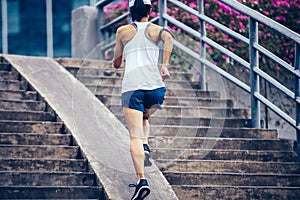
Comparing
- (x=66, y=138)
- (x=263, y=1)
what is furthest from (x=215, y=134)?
(x=263, y=1)

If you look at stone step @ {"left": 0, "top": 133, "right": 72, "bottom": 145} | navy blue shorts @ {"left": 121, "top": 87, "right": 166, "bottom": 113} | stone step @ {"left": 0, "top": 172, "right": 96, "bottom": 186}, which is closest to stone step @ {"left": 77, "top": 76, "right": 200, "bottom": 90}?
stone step @ {"left": 0, "top": 133, "right": 72, "bottom": 145}

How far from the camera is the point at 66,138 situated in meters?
8.55

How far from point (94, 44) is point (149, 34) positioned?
214 inches

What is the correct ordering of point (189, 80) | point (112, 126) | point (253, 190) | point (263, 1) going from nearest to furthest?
point (253, 190) → point (112, 126) → point (189, 80) → point (263, 1)

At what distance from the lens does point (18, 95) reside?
9.48 m

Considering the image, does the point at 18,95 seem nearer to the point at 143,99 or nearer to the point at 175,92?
the point at 175,92

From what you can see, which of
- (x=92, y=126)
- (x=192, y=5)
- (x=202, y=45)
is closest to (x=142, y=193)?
(x=92, y=126)

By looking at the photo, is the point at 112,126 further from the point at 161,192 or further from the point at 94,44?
the point at 94,44

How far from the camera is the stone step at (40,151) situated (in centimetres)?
805

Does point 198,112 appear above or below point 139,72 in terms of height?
below

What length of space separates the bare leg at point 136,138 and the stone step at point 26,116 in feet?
6.26

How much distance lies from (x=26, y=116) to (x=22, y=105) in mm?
305

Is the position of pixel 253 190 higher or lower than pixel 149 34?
lower

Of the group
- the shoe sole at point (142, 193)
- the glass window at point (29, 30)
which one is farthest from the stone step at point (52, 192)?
the glass window at point (29, 30)
